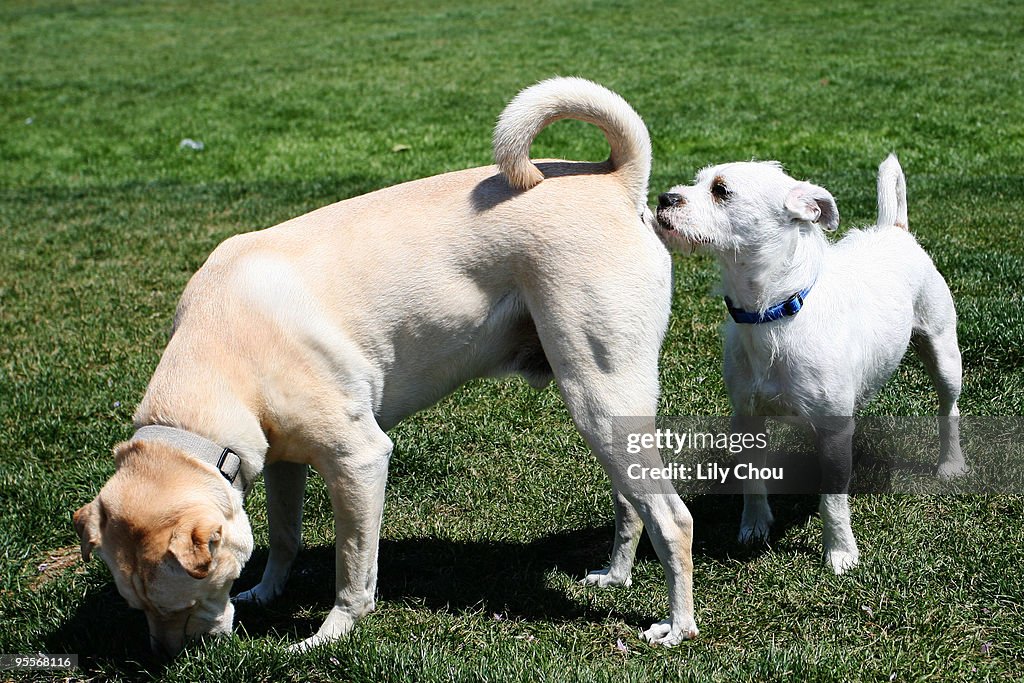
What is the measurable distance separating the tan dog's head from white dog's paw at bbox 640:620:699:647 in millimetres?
1450

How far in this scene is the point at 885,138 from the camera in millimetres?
12422

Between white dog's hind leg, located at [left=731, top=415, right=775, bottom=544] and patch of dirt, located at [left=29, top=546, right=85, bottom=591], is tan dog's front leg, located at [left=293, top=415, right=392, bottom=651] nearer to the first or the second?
patch of dirt, located at [left=29, top=546, right=85, bottom=591]

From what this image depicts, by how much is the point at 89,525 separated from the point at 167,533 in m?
0.39

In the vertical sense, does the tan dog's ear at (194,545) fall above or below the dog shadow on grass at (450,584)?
above

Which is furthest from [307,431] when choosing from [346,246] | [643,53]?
[643,53]

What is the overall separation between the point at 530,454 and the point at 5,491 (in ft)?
8.37

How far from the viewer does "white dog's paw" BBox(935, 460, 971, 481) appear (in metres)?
4.40

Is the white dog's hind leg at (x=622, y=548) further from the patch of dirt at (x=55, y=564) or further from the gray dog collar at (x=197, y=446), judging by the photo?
the patch of dirt at (x=55, y=564)

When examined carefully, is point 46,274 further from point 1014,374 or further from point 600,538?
point 1014,374

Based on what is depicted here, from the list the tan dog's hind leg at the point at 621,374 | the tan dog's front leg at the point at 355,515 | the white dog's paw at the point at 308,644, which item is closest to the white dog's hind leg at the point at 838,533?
the tan dog's hind leg at the point at 621,374

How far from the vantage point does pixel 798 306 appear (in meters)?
3.72

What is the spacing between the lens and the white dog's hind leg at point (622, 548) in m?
3.90

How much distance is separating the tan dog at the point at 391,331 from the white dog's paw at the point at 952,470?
164 centimetres

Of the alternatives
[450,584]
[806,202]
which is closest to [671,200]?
[806,202]
